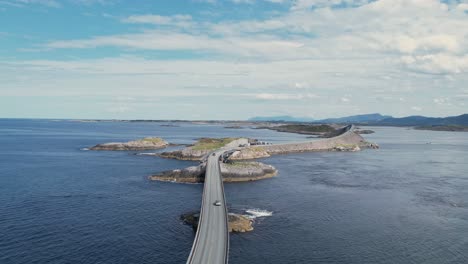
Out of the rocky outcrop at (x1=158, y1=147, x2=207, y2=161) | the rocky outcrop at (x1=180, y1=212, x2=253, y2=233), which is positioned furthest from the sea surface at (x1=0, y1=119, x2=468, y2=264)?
the rocky outcrop at (x1=158, y1=147, x2=207, y2=161)

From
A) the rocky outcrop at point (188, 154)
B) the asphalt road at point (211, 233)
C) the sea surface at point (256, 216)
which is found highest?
the rocky outcrop at point (188, 154)

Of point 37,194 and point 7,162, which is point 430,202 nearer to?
point 37,194

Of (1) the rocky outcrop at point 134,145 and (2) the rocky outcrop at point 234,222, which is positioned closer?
(2) the rocky outcrop at point 234,222

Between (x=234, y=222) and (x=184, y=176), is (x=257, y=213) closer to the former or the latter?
(x=234, y=222)

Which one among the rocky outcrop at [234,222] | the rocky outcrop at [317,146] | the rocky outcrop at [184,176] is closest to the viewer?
the rocky outcrop at [234,222]

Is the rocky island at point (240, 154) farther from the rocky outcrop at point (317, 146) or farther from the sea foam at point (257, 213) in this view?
the sea foam at point (257, 213)

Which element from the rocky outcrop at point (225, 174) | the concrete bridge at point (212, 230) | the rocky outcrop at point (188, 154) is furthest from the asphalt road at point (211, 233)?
the rocky outcrop at point (188, 154)

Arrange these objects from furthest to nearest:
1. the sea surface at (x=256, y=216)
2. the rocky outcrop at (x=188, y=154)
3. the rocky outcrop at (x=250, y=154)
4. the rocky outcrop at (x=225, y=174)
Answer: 1. the rocky outcrop at (x=188, y=154)
2. the rocky outcrop at (x=250, y=154)
3. the rocky outcrop at (x=225, y=174)
4. the sea surface at (x=256, y=216)

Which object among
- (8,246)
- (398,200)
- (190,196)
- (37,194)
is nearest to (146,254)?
(8,246)
